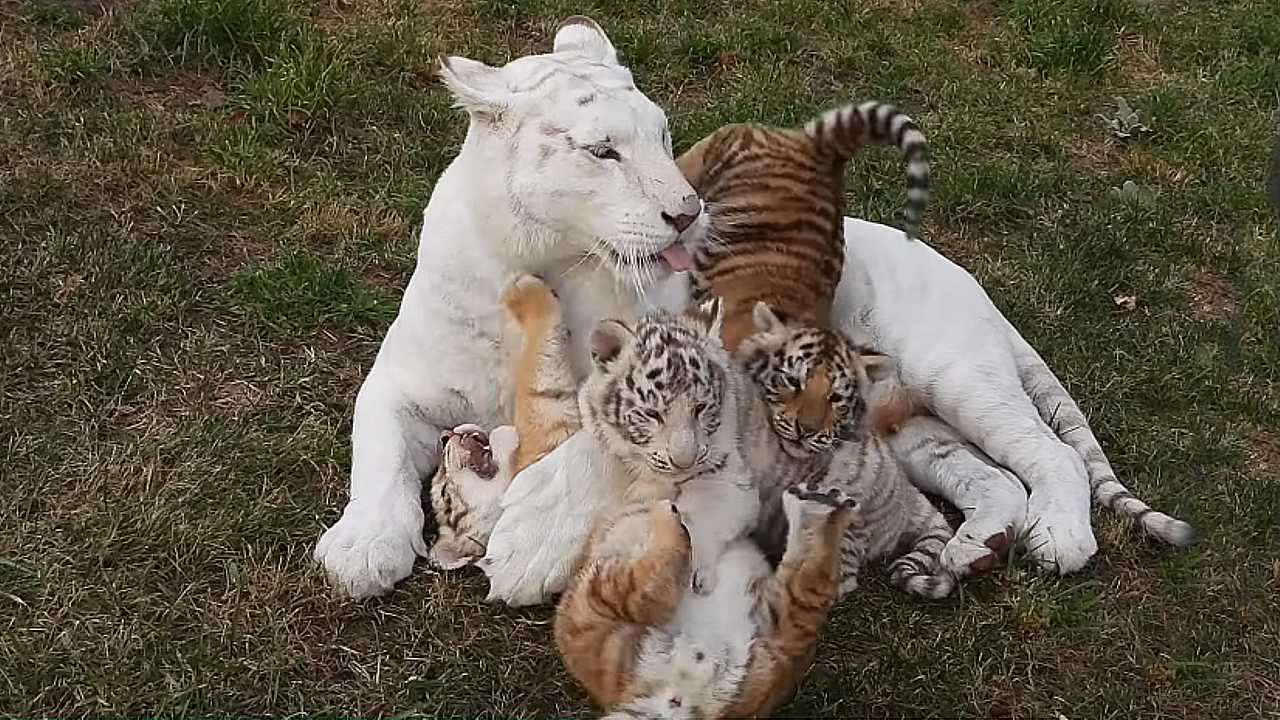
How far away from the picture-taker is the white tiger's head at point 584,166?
304 cm

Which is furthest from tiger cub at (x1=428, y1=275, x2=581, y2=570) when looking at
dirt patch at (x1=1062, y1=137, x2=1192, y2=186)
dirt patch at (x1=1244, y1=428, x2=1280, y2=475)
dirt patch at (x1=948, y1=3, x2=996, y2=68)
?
dirt patch at (x1=948, y1=3, x2=996, y2=68)

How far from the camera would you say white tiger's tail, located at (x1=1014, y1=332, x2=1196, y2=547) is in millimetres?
3510

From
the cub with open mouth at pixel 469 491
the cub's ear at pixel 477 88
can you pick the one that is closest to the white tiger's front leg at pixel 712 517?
the cub with open mouth at pixel 469 491

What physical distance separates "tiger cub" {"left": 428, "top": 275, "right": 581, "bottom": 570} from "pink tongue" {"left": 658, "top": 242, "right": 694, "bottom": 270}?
0.87 ft

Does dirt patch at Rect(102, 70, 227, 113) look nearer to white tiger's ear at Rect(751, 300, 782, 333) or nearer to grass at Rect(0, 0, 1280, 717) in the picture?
grass at Rect(0, 0, 1280, 717)

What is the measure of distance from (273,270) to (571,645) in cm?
192

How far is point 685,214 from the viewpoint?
9.98ft

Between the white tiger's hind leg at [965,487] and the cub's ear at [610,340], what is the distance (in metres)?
0.92

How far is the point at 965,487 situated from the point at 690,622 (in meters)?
1.06

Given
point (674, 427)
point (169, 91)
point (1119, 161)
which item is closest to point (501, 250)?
point (674, 427)

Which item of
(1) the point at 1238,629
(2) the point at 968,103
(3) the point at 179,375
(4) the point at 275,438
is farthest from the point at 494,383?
(2) the point at 968,103

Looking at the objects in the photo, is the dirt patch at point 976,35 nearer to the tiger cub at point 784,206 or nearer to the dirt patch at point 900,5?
the dirt patch at point 900,5

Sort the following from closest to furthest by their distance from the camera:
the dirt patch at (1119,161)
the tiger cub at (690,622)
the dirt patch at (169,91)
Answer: the tiger cub at (690,622) → the dirt patch at (169,91) → the dirt patch at (1119,161)

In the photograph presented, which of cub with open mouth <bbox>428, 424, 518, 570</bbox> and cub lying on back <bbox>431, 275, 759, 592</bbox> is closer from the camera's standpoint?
cub lying on back <bbox>431, 275, 759, 592</bbox>
